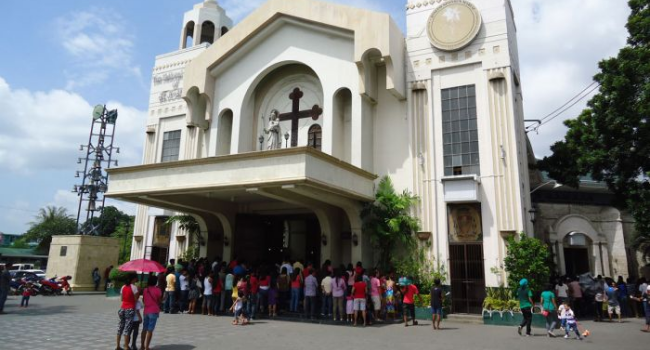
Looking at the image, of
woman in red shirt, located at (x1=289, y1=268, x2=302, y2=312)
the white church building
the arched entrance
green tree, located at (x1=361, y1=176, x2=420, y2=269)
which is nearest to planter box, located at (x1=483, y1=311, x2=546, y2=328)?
the white church building

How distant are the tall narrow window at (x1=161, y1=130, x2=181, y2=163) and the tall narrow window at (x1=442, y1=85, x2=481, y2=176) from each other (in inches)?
467

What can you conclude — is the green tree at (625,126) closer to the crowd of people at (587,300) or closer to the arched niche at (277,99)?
the crowd of people at (587,300)

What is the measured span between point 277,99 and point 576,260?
13.9 meters

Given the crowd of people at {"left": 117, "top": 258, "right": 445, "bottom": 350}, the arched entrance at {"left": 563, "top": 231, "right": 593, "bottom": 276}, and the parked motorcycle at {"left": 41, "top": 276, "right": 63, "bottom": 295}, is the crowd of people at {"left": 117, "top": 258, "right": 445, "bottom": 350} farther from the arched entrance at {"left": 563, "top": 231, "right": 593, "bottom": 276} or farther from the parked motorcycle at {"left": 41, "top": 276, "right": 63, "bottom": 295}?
the arched entrance at {"left": 563, "top": 231, "right": 593, "bottom": 276}

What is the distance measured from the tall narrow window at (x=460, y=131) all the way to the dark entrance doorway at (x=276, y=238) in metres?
5.44

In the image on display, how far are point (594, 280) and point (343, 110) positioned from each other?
10.3m

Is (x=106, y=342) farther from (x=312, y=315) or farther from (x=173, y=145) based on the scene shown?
(x=173, y=145)

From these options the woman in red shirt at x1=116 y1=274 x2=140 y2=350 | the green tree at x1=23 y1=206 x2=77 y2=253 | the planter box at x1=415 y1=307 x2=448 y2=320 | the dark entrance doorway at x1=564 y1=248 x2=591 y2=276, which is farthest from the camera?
the green tree at x1=23 y1=206 x2=77 y2=253

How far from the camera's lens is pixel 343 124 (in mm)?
15891

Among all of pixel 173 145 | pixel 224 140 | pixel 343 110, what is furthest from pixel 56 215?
pixel 343 110

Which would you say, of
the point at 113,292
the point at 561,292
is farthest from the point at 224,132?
the point at 561,292

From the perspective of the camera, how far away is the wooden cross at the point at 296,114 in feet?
54.8

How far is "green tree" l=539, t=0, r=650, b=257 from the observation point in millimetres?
13852

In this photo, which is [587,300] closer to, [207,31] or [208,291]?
[208,291]
